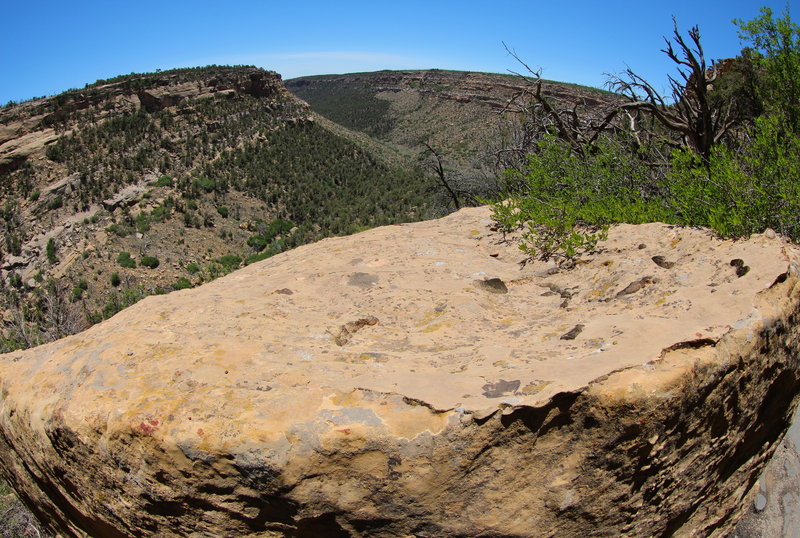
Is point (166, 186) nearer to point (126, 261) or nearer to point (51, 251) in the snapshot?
point (51, 251)

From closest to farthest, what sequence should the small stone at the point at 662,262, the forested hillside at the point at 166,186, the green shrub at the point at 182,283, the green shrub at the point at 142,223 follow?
the small stone at the point at 662,262 → the green shrub at the point at 182,283 → the forested hillside at the point at 166,186 → the green shrub at the point at 142,223

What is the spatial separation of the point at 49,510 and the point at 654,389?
3.07 metres

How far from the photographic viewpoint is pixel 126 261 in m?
21.2

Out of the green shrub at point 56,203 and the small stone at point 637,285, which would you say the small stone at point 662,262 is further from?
the green shrub at point 56,203

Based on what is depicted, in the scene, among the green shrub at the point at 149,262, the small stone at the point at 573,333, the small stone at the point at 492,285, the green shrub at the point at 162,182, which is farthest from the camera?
the green shrub at the point at 162,182

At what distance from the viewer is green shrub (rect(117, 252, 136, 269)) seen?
21141 mm

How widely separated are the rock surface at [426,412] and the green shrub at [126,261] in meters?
20.2

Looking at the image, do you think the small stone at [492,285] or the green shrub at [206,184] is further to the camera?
the green shrub at [206,184]

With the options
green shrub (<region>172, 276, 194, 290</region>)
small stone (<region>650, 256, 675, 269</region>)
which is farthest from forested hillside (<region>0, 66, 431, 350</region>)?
small stone (<region>650, 256, 675, 269</region>)

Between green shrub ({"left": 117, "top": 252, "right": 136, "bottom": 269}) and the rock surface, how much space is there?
2022cm

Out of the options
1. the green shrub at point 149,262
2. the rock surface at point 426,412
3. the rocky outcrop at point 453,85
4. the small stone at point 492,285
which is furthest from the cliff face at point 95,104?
the small stone at point 492,285

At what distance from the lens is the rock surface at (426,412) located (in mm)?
1952

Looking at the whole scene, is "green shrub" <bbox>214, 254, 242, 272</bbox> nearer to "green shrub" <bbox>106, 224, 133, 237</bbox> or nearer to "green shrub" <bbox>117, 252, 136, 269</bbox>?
"green shrub" <bbox>117, 252, 136, 269</bbox>

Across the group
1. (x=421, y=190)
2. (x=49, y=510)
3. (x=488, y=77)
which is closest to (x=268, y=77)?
(x=421, y=190)
